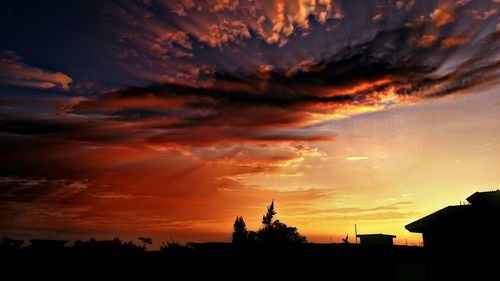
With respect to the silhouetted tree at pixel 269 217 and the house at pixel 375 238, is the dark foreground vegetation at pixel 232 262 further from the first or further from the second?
the silhouetted tree at pixel 269 217

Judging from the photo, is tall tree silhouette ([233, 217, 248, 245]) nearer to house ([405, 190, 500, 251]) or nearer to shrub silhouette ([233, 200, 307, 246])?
shrub silhouette ([233, 200, 307, 246])

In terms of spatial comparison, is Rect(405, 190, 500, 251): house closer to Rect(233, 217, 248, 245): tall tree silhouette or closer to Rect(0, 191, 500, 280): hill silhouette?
Rect(0, 191, 500, 280): hill silhouette

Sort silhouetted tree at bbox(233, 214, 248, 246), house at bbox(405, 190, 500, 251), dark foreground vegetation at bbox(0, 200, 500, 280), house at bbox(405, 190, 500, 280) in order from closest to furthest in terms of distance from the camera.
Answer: dark foreground vegetation at bbox(0, 200, 500, 280) < house at bbox(405, 190, 500, 280) < house at bbox(405, 190, 500, 251) < silhouetted tree at bbox(233, 214, 248, 246)

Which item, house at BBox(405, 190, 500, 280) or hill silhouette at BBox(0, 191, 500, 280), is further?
house at BBox(405, 190, 500, 280)

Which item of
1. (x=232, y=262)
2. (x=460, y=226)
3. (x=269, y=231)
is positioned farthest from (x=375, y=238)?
(x=269, y=231)

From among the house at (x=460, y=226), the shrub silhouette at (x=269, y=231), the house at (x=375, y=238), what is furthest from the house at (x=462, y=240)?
the shrub silhouette at (x=269, y=231)

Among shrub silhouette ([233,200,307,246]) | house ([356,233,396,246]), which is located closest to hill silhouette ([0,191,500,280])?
house ([356,233,396,246])

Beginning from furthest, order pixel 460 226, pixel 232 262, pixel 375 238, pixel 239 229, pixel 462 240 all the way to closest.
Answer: pixel 239 229 < pixel 375 238 < pixel 460 226 < pixel 462 240 < pixel 232 262

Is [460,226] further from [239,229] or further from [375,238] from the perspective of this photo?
[239,229]

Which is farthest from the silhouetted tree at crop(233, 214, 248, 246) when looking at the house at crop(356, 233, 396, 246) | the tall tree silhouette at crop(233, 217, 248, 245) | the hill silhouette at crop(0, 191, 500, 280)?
the hill silhouette at crop(0, 191, 500, 280)

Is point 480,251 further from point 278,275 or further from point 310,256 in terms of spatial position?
point 278,275

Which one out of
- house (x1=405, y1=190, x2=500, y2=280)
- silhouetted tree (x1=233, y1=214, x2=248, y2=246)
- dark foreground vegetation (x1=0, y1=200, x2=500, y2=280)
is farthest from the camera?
silhouetted tree (x1=233, y1=214, x2=248, y2=246)

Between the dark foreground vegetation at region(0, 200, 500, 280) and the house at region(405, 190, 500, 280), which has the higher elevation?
the house at region(405, 190, 500, 280)

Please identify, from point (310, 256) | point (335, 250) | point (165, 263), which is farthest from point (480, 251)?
point (165, 263)
